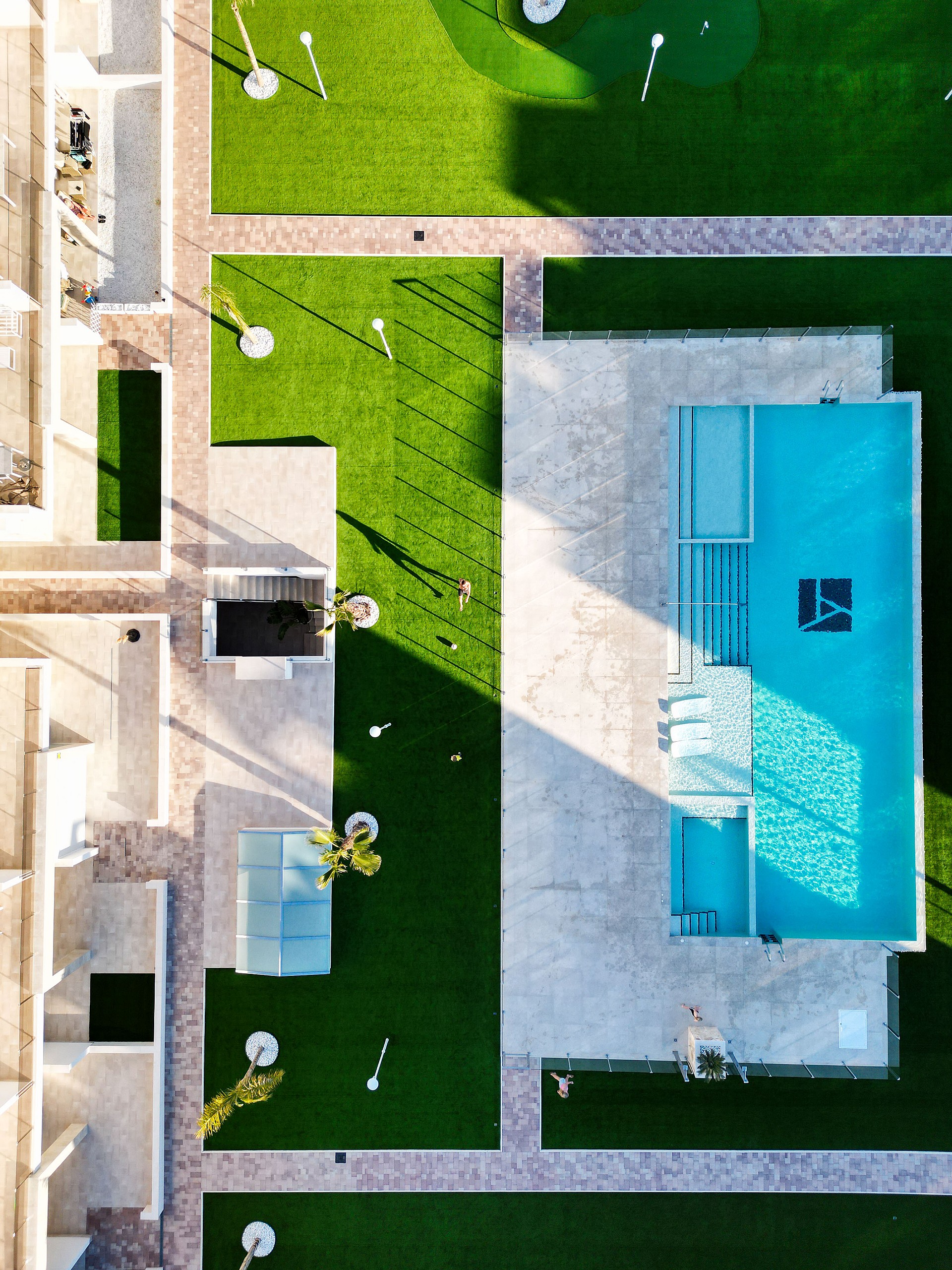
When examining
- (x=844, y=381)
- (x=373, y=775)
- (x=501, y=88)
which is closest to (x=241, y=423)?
(x=373, y=775)

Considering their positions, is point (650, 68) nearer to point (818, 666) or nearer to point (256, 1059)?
point (818, 666)

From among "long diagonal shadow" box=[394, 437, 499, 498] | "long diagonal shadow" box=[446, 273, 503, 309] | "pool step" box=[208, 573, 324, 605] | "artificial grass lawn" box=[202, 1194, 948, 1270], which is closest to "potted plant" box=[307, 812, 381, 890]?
"pool step" box=[208, 573, 324, 605]

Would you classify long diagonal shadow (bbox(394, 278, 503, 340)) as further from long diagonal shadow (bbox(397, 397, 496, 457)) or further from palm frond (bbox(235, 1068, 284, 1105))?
palm frond (bbox(235, 1068, 284, 1105))

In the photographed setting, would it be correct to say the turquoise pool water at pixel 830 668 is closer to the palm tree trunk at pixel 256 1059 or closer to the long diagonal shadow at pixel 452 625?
the long diagonal shadow at pixel 452 625

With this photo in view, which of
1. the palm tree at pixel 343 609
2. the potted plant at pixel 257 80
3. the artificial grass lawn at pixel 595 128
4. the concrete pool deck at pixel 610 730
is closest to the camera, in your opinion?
the palm tree at pixel 343 609

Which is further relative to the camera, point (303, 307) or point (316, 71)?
point (303, 307)

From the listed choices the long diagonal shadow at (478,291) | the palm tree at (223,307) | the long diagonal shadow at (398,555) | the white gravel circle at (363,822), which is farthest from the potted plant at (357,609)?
the long diagonal shadow at (478,291)

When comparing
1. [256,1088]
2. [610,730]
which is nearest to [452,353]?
[610,730]
